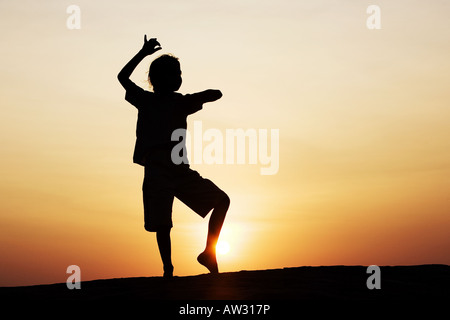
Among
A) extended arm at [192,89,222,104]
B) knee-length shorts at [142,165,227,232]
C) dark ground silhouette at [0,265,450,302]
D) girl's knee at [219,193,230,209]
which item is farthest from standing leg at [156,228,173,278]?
extended arm at [192,89,222,104]

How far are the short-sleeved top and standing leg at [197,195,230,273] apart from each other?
40.4 inches

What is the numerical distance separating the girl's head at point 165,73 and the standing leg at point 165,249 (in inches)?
71.5

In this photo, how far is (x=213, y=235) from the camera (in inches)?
321

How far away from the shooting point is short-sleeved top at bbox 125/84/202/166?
311 inches

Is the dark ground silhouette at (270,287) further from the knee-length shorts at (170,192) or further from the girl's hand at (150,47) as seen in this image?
the girl's hand at (150,47)

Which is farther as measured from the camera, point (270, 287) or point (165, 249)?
point (165, 249)

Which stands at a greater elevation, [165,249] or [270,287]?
[165,249]

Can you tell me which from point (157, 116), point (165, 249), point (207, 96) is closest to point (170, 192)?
point (165, 249)

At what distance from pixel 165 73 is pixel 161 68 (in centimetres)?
8

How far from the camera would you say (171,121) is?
7.90 meters

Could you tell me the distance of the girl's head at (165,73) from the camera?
7961mm

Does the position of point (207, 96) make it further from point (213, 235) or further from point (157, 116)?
point (213, 235)
